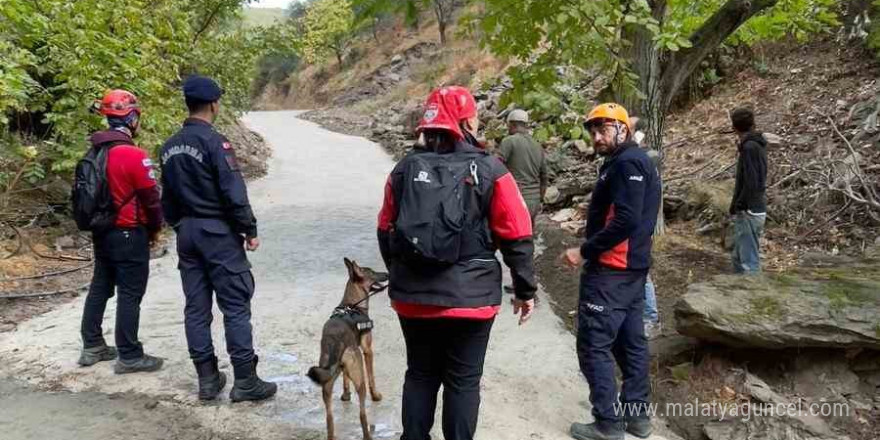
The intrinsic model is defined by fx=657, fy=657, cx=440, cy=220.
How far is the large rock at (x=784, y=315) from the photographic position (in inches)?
187

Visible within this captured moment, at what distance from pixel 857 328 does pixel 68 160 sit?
8.67 metres

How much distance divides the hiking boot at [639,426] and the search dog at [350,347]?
163cm

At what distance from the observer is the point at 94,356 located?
4.96 m

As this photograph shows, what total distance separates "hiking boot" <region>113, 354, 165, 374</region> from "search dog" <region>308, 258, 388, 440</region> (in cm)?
152

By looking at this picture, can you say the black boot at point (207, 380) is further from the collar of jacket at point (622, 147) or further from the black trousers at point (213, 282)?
the collar of jacket at point (622, 147)

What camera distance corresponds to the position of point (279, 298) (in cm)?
681

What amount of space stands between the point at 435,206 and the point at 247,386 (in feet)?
7.33

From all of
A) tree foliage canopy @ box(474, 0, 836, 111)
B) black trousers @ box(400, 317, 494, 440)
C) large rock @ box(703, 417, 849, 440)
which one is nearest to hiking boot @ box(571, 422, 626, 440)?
large rock @ box(703, 417, 849, 440)

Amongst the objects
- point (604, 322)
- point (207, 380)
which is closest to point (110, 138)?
point (207, 380)

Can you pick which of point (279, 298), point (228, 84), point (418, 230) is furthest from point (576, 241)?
point (228, 84)

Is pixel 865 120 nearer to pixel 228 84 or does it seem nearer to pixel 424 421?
pixel 424 421

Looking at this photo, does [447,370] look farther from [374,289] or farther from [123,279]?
[123,279]

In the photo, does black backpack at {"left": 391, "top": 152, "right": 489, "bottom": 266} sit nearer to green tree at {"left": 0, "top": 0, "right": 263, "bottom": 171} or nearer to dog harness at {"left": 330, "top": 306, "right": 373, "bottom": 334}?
dog harness at {"left": 330, "top": 306, "right": 373, "bottom": 334}

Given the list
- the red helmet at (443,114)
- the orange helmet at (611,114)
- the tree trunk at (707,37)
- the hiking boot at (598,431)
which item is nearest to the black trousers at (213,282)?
the red helmet at (443,114)
